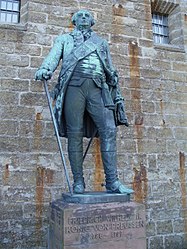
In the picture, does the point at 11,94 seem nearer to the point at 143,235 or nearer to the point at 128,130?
the point at 128,130

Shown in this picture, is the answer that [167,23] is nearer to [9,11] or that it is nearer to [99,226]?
[9,11]

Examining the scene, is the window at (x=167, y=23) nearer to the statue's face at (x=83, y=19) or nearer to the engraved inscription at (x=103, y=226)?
the statue's face at (x=83, y=19)

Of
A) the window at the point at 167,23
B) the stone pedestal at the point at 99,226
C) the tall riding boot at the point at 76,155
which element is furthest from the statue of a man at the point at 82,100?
the window at the point at 167,23

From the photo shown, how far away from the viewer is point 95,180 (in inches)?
186

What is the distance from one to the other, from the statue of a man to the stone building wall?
1611 mm

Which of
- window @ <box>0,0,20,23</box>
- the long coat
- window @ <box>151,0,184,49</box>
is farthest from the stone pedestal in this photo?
window @ <box>151,0,184,49</box>

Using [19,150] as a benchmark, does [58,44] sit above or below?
above

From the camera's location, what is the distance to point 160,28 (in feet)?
20.8

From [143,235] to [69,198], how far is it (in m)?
0.80

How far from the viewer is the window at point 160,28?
6237mm

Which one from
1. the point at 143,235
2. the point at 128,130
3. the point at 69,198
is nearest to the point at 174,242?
the point at 128,130

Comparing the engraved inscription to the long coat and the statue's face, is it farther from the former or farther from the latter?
the statue's face

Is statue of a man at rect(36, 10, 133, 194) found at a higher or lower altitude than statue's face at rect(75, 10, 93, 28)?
lower

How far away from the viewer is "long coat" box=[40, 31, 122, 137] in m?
3.03
